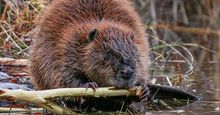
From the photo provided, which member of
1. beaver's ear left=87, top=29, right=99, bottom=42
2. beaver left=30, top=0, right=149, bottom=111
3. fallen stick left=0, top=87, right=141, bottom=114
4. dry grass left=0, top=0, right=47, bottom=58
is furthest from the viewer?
dry grass left=0, top=0, right=47, bottom=58

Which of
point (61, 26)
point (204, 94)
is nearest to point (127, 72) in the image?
point (61, 26)

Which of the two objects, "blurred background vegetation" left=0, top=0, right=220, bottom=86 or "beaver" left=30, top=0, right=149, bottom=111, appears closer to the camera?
"beaver" left=30, top=0, right=149, bottom=111

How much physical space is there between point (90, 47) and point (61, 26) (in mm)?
374

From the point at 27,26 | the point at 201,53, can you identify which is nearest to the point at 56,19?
the point at 27,26

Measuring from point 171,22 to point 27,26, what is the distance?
4.72 metres

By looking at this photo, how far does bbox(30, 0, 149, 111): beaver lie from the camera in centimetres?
413

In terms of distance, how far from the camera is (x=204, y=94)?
505 centimetres

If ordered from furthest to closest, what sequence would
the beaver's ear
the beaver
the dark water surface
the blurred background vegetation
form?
1. the blurred background vegetation
2. the dark water surface
3. the beaver's ear
4. the beaver

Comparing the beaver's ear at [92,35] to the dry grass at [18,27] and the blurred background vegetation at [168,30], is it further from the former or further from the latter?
the dry grass at [18,27]

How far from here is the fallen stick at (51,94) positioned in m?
3.99

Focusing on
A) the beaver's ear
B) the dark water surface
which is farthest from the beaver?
the dark water surface

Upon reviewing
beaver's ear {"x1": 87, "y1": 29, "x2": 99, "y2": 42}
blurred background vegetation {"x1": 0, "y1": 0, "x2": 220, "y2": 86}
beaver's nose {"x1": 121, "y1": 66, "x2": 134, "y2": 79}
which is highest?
beaver's ear {"x1": 87, "y1": 29, "x2": 99, "y2": 42}

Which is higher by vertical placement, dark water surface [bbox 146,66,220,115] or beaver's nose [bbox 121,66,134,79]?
beaver's nose [bbox 121,66,134,79]

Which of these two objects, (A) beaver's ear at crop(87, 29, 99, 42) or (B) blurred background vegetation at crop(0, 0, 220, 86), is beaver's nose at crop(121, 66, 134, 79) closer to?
(A) beaver's ear at crop(87, 29, 99, 42)
